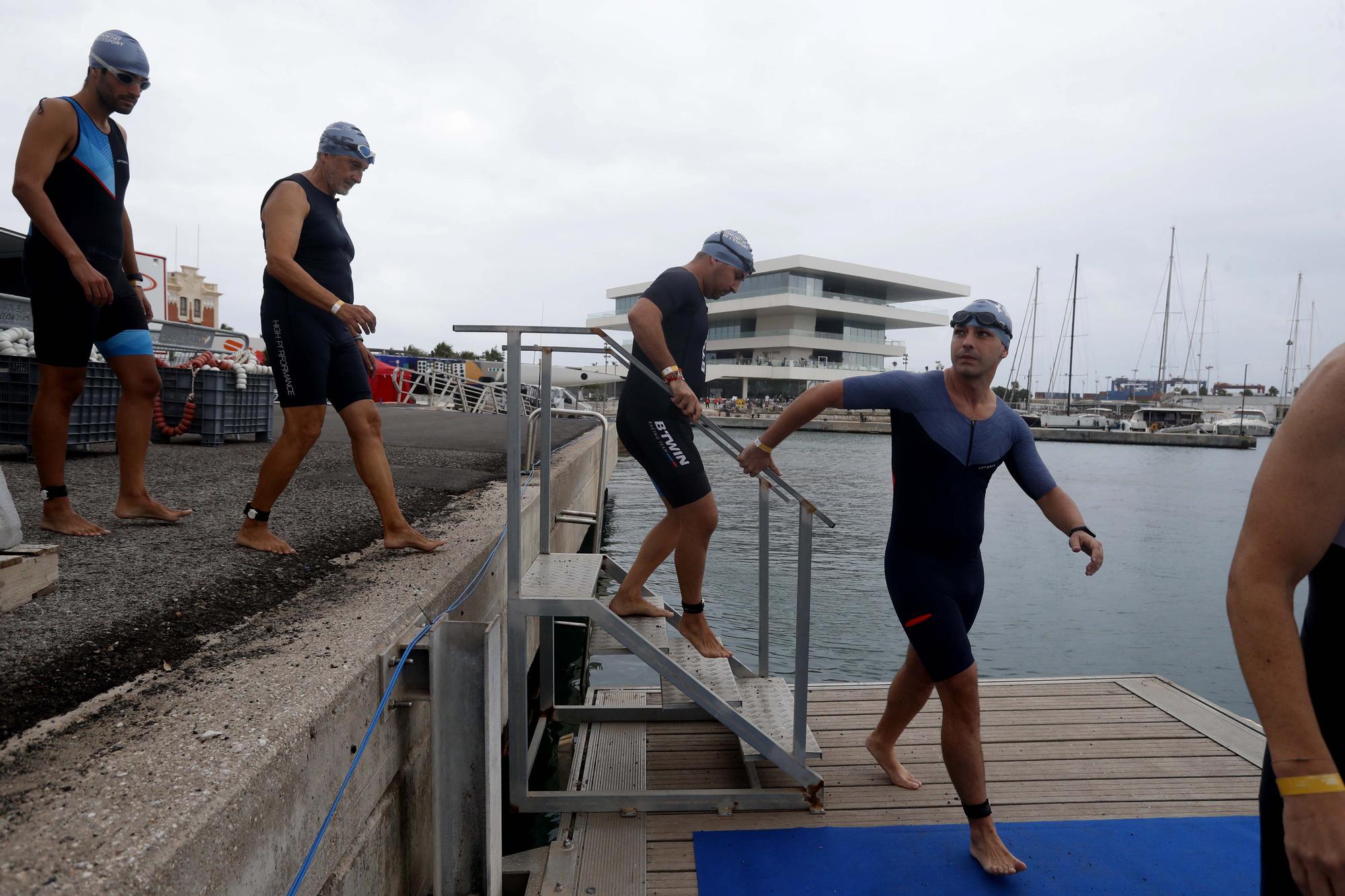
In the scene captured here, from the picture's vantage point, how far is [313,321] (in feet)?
11.8

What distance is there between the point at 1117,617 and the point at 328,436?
11.2 m

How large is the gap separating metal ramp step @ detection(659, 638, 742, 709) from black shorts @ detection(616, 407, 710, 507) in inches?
26.5

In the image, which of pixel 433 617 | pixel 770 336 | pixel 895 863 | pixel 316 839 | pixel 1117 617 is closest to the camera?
pixel 316 839

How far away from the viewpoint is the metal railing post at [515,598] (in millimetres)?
2990

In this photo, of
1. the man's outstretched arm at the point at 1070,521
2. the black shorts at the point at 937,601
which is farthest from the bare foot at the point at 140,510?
the man's outstretched arm at the point at 1070,521

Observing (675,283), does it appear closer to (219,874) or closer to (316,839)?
(316,839)

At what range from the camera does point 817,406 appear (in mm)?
3178

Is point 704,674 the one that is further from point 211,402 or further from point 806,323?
point 806,323

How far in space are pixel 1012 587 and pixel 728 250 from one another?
34.9 feet

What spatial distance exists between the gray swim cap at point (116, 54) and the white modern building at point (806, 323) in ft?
215

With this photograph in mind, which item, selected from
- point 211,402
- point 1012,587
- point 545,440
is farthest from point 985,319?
point 1012,587

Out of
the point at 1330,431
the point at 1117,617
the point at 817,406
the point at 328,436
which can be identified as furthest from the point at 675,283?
A: the point at 1117,617

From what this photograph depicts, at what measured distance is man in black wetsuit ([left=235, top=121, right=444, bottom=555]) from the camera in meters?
3.49

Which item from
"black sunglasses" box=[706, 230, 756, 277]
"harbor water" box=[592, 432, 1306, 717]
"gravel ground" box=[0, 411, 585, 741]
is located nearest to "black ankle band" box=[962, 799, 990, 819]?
"black sunglasses" box=[706, 230, 756, 277]
